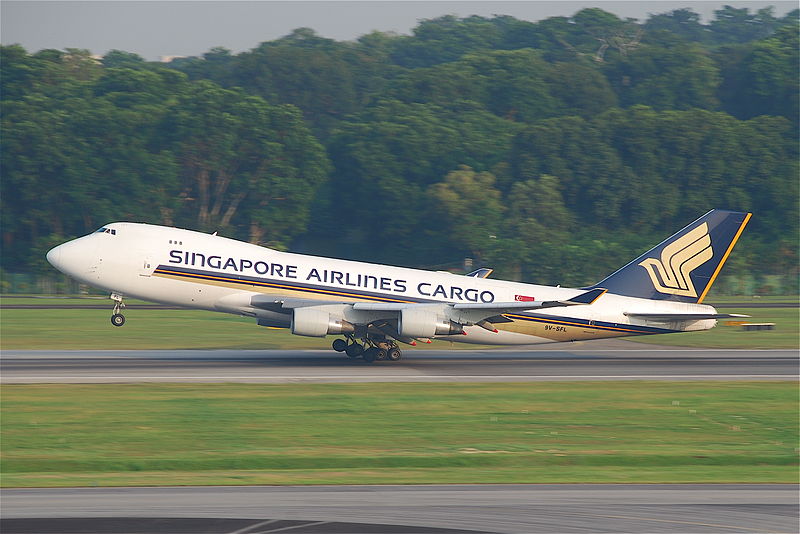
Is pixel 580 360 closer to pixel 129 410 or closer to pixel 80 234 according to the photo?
pixel 129 410

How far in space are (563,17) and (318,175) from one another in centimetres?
8883

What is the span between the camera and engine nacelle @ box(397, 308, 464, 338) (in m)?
40.5

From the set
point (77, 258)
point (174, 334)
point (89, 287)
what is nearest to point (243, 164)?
point (89, 287)

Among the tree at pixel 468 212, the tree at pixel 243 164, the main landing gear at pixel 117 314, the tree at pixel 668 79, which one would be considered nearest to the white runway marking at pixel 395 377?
the main landing gear at pixel 117 314

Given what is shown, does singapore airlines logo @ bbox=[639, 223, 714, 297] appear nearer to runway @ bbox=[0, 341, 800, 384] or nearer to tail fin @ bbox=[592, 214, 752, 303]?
tail fin @ bbox=[592, 214, 752, 303]

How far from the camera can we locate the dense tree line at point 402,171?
9844 centimetres

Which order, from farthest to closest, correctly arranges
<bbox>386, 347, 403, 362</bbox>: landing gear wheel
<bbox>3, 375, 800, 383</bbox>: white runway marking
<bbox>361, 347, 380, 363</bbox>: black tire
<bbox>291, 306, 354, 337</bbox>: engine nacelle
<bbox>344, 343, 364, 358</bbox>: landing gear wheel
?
<bbox>344, 343, 364, 358</bbox>: landing gear wheel < <bbox>386, 347, 403, 362</bbox>: landing gear wheel < <bbox>361, 347, 380, 363</bbox>: black tire < <bbox>291, 306, 354, 337</bbox>: engine nacelle < <bbox>3, 375, 800, 383</bbox>: white runway marking

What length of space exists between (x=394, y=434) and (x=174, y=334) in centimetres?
2958

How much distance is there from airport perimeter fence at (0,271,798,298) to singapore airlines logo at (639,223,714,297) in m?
52.1

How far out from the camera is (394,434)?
2622 centimetres

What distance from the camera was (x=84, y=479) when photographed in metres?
20.8

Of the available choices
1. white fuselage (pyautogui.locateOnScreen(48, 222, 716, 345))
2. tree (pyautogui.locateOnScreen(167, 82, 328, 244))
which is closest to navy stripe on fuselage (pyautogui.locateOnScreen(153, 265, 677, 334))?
white fuselage (pyautogui.locateOnScreen(48, 222, 716, 345))

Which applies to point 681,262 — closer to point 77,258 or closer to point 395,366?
point 395,366

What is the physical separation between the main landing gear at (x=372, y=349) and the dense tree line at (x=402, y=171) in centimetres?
5314
